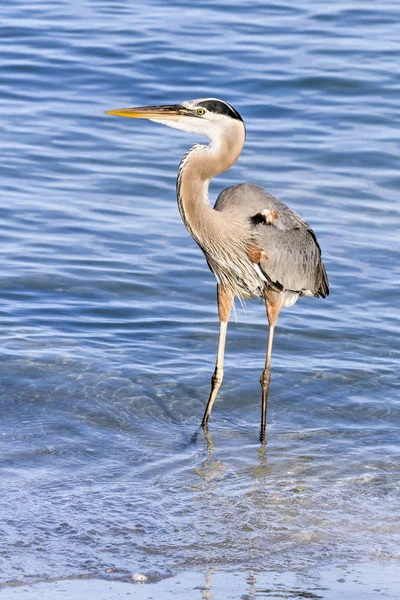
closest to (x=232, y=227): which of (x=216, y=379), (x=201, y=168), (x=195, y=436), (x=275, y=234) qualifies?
(x=275, y=234)

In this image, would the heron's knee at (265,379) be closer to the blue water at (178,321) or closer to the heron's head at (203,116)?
the blue water at (178,321)

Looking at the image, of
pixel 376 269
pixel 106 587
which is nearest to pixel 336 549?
pixel 106 587

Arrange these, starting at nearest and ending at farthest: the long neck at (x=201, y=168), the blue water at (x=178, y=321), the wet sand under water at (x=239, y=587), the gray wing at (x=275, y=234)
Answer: the wet sand under water at (x=239, y=587) → the blue water at (x=178, y=321) → the long neck at (x=201, y=168) → the gray wing at (x=275, y=234)

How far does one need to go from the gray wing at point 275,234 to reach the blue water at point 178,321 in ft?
2.61

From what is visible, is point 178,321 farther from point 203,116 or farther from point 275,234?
point 203,116

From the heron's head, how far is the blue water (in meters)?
1.72

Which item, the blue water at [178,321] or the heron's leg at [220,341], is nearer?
the blue water at [178,321]

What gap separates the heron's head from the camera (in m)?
A: 6.40

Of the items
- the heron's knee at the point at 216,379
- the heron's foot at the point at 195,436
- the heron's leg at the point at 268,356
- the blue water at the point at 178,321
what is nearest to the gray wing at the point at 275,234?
the heron's leg at the point at 268,356

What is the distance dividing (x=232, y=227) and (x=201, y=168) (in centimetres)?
51

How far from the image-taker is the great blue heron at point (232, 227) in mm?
6402

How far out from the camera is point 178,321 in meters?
8.54

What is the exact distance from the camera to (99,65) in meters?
15.4

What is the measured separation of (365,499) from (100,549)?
57.7 inches
